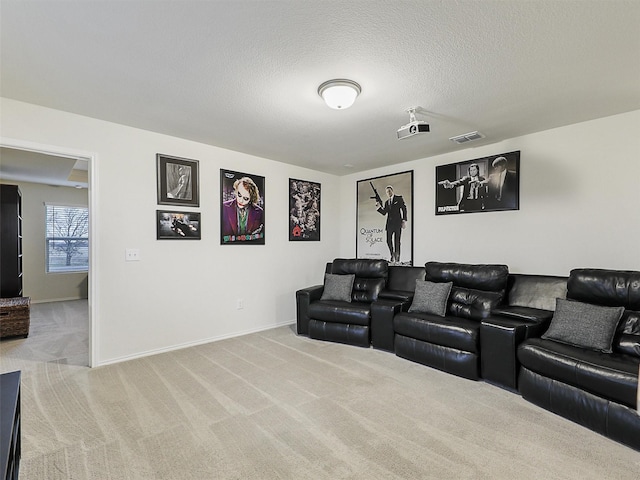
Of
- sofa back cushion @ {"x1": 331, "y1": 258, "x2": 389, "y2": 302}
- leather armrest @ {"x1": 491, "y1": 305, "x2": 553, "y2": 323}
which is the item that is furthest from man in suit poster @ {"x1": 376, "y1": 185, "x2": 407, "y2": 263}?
leather armrest @ {"x1": 491, "y1": 305, "x2": 553, "y2": 323}

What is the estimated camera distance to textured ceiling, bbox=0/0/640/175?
1.74 metres

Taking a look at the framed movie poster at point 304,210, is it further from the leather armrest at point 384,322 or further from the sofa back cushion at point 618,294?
the sofa back cushion at point 618,294

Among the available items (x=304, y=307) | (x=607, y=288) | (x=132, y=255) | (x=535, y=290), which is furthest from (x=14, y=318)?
(x=607, y=288)

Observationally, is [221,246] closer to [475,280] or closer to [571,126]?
[475,280]

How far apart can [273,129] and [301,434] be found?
286 centimetres

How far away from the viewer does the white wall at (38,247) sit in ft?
21.1

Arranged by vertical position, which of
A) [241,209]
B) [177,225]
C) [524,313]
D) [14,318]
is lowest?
[14,318]

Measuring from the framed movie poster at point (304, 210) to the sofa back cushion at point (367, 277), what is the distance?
3.15ft

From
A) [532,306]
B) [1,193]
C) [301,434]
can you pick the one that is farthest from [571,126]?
[1,193]

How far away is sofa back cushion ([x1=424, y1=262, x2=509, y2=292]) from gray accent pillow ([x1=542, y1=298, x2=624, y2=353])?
2.29 ft

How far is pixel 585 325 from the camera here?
250cm

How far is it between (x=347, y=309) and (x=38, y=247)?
6.71 metres

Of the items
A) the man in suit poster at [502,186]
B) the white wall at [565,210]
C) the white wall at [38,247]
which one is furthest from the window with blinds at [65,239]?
the man in suit poster at [502,186]

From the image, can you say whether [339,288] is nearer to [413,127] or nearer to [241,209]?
[241,209]
